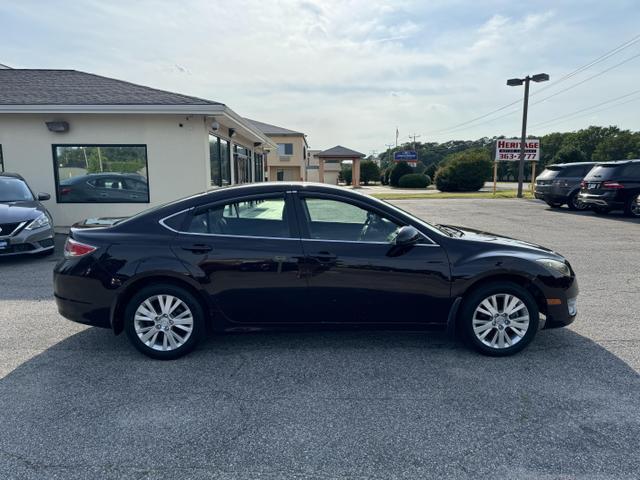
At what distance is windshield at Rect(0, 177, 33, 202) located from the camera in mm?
7879

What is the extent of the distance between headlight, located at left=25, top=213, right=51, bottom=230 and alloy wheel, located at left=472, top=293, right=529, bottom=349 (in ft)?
24.0

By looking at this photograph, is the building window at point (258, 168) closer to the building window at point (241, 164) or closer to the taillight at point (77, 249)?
the building window at point (241, 164)

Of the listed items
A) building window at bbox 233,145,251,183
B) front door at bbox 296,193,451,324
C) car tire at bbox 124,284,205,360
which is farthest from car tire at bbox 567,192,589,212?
car tire at bbox 124,284,205,360

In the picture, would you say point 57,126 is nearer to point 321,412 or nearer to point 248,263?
point 248,263

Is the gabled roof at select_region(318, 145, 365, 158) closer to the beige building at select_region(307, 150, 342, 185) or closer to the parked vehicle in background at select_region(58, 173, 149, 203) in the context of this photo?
the beige building at select_region(307, 150, 342, 185)

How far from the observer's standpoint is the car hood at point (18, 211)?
7.06 meters

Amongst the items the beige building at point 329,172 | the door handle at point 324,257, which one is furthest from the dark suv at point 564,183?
the beige building at point 329,172

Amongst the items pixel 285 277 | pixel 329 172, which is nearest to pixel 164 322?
pixel 285 277

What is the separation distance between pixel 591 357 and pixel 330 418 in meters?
2.55

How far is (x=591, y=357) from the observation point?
376cm

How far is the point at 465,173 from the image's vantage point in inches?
1391

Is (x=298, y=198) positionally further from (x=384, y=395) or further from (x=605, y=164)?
(x=605, y=164)

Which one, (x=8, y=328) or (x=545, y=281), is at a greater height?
(x=545, y=281)

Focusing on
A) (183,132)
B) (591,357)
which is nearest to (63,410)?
(591,357)
